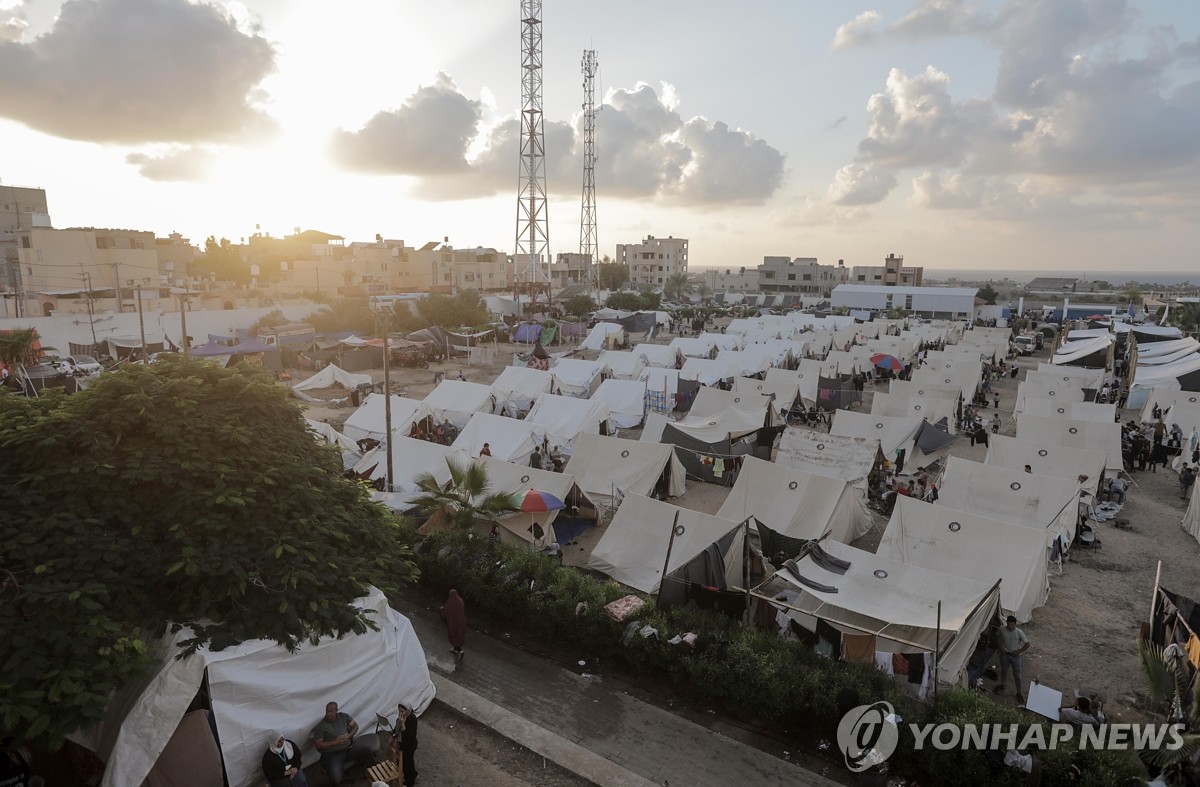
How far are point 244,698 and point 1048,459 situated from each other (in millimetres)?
16205

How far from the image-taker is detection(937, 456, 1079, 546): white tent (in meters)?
12.5

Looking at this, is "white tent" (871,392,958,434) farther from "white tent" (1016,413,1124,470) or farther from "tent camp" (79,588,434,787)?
"tent camp" (79,588,434,787)

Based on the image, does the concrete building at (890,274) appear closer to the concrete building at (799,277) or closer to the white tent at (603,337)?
the concrete building at (799,277)

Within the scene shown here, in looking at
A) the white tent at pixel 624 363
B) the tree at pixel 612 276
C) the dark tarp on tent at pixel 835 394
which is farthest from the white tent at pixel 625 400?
the tree at pixel 612 276

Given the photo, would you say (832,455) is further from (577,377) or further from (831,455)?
(577,377)

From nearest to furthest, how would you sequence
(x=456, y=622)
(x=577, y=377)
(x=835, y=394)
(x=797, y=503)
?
(x=456, y=622)
(x=797, y=503)
(x=835, y=394)
(x=577, y=377)

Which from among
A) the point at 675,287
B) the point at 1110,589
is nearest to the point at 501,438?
the point at 1110,589

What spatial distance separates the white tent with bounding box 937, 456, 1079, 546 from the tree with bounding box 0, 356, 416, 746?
10939 millimetres

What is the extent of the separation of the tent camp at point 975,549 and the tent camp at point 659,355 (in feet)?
63.1

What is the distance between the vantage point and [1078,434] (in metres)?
17.3

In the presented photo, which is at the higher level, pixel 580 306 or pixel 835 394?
pixel 580 306

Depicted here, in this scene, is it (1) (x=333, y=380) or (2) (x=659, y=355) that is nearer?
(1) (x=333, y=380)

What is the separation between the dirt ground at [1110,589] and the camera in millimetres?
8984

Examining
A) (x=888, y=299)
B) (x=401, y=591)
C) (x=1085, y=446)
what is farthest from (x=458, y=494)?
(x=888, y=299)
